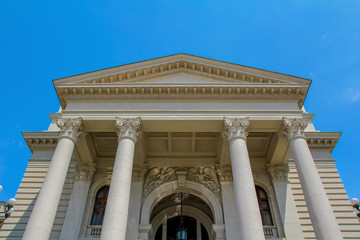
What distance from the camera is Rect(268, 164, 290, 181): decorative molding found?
20906mm

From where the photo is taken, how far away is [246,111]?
18328 millimetres

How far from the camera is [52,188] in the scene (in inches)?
588

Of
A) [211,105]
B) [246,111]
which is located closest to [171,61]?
[211,105]

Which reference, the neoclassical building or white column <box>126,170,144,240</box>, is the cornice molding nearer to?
the neoclassical building

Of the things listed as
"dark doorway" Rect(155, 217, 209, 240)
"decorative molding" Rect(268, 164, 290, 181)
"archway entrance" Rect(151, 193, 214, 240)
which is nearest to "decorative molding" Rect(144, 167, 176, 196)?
"archway entrance" Rect(151, 193, 214, 240)

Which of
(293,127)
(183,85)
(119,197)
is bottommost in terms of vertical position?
(119,197)

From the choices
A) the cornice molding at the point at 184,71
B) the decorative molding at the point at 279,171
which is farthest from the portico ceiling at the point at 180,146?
the cornice molding at the point at 184,71

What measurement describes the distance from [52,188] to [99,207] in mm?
6467

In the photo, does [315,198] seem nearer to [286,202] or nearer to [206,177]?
[286,202]

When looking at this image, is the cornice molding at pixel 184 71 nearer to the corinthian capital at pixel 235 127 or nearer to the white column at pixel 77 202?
the corinthian capital at pixel 235 127

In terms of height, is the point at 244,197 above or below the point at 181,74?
below

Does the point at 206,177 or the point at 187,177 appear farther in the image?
the point at 187,177

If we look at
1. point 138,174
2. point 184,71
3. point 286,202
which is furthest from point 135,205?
point 286,202

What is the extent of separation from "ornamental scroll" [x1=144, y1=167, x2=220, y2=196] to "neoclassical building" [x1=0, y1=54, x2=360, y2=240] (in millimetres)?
78
